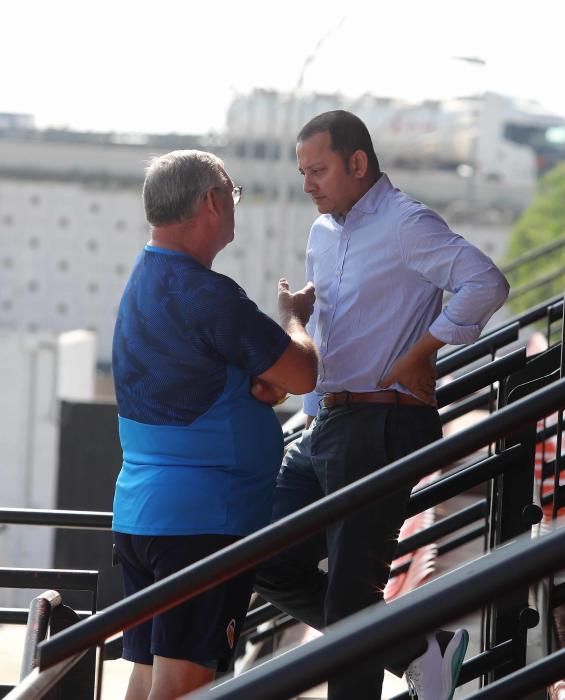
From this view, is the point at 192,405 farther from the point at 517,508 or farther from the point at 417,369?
the point at 517,508

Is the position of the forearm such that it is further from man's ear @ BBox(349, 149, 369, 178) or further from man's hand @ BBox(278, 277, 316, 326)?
man's ear @ BBox(349, 149, 369, 178)

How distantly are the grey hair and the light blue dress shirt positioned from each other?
46cm

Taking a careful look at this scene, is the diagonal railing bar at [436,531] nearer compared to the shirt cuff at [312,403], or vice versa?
the shirt cuff at [312,403]

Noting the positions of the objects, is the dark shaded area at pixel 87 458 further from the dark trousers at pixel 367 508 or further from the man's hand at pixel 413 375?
the man's hand at pixel 413 375

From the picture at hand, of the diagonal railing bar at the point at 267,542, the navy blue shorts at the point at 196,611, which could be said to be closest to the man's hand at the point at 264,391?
the navy blue shorts at the point at 196,611

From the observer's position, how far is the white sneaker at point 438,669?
3.04m

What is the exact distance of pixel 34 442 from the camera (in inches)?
1538

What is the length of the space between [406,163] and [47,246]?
87.8 feet

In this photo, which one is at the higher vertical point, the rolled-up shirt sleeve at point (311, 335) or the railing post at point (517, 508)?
the rolled-up shirt sleeve at point (311, 335)

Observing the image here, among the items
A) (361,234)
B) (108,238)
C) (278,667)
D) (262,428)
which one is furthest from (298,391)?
(108,238)

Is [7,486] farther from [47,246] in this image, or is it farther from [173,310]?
[47,246]

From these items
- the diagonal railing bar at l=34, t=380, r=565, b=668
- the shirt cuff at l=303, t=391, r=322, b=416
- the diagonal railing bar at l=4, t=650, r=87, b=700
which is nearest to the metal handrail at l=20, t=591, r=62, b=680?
the diagonal railing bar at l=4, t=650, r=87, b=700

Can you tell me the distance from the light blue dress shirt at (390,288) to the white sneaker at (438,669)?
65 centimetres

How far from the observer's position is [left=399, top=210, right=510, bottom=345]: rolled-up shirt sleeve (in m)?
3.01
